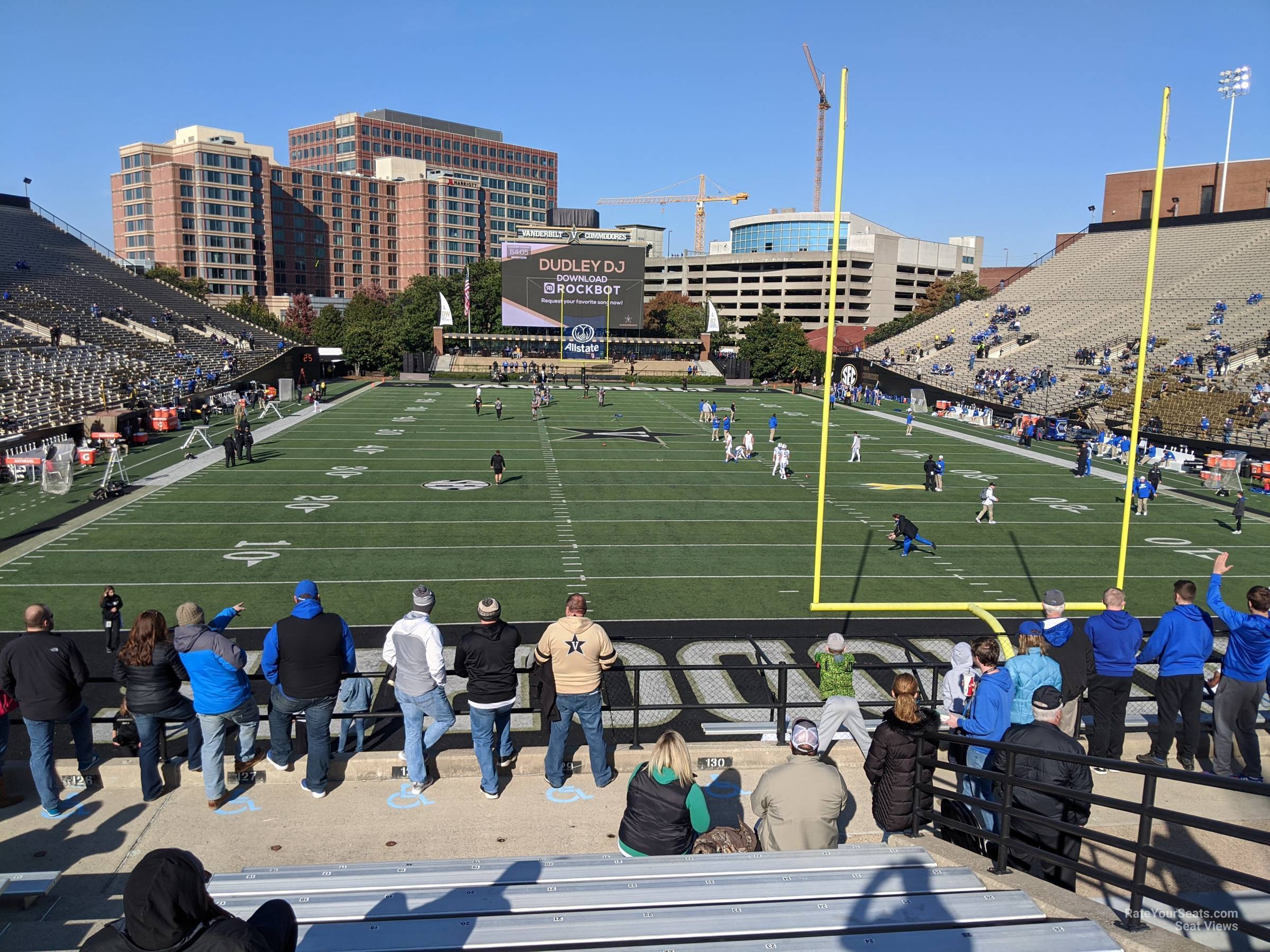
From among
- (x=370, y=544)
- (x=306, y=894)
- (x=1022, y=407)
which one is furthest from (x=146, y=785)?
(x=1022, y=407)

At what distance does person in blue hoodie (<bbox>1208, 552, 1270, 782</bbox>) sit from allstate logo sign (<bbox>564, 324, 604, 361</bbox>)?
69288 mm

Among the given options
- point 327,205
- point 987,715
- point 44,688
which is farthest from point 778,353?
point 327,205

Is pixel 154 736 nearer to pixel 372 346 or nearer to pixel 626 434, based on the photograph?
pixel 626 434

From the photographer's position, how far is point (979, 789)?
6199 millimetres

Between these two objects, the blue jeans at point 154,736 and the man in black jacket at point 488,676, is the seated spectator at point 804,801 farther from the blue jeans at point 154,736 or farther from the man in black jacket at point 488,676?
the blue jeans at point 154,736

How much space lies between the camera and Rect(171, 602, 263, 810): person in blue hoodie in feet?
21.7

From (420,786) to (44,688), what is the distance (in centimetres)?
279

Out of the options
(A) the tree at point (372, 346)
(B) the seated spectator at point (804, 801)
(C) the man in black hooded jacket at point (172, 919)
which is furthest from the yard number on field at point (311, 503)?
(A) the tree at point (372, 346)

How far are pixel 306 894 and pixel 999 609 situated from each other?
13752 millimetres

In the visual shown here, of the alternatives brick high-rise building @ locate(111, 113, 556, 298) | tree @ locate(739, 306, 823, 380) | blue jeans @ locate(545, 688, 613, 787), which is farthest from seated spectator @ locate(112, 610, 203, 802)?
brick high-rise building @ locate(111, 113, 556, 298)

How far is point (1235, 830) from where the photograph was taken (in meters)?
3.47

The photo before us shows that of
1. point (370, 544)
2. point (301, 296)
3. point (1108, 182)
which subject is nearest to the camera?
point (370, 544)

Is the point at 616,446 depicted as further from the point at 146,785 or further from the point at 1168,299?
the point at 1168,299

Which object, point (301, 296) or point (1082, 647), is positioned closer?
point (1082, 647)
